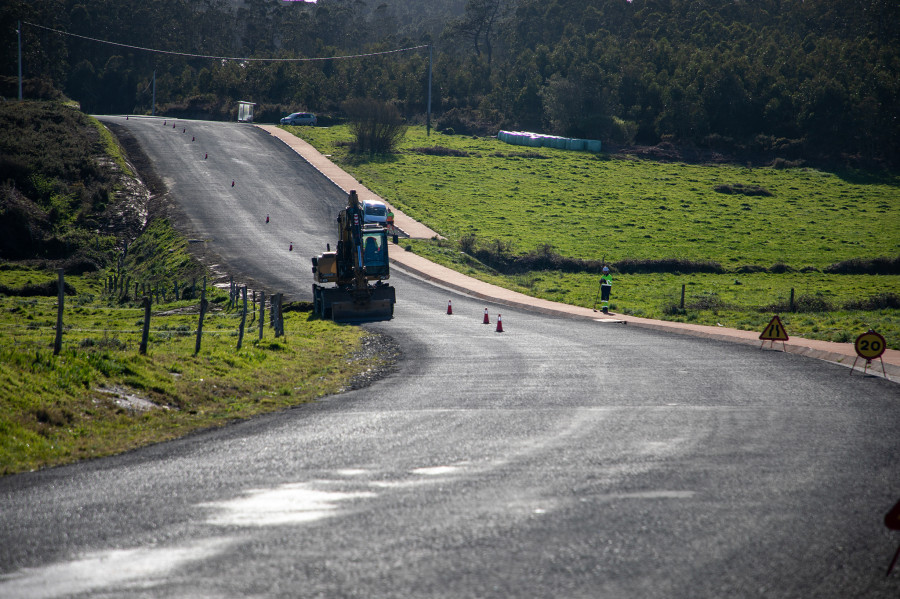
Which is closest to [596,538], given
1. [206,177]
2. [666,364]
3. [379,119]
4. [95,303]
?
[666,364]

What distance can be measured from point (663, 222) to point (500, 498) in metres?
50.0

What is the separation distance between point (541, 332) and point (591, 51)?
8446 centimetres

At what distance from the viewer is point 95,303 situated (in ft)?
110

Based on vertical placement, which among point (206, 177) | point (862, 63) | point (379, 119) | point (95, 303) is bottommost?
point (95, 303)

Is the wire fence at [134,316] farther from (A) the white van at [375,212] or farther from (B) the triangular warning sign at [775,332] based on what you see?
(B) the triangular warning sign at [775,332]

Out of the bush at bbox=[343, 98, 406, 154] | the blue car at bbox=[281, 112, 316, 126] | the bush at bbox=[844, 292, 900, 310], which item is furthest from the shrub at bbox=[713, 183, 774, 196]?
the blue car at bbox=[281, 112, 316, 126]

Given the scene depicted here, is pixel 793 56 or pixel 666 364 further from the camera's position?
pixel 793 56

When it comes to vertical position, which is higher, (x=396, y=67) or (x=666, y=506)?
(x=396, y=67)

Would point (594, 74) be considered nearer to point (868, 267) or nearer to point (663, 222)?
point (663, 222)

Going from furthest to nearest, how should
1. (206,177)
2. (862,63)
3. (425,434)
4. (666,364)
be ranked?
(862,63) → (206,177) → (666,364) → (425,434)

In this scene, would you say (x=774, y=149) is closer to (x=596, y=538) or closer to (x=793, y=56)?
(x=793, y=56)

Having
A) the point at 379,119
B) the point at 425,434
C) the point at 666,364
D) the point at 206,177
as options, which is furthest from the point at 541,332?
the point at 379,119

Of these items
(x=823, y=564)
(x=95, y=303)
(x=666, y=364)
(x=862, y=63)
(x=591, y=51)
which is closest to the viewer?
(x=823, y=564)

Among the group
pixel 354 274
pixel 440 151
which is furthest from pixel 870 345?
pixel 440 151
